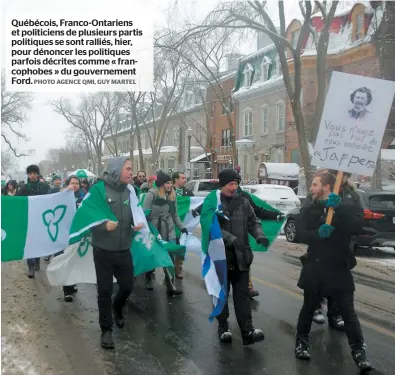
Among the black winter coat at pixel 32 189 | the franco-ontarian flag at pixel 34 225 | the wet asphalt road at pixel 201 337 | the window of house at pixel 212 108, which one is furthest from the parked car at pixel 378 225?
the window of house at pixel 212 108

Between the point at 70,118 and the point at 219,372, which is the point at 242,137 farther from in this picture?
the point at 219,372

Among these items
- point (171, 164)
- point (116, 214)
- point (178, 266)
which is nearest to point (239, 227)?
point (116, 214)

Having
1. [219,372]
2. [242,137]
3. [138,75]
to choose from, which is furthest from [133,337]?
[242,137]

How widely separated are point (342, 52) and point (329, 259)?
84.6ft

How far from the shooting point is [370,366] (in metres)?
4.51

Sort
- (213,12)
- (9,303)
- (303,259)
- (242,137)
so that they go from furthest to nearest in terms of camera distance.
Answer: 1. (242,137)
2. (213,12)
3. (9,303)
4. (303,259)

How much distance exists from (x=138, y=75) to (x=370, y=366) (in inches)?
158

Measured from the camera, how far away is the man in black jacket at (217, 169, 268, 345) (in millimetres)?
5195

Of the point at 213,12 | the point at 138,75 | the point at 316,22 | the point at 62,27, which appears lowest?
the point at 138,75

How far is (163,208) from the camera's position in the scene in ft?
25.5

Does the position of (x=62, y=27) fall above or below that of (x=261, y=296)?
above

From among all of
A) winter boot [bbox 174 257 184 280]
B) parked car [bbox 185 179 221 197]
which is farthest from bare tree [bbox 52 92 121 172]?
winter boot [bbox 174 257 184 280]

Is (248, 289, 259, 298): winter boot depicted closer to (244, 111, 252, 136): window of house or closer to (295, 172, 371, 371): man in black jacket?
(295, 172, 371, 371): man in black jacket

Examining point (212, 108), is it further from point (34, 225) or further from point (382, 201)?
point (34, 225)
